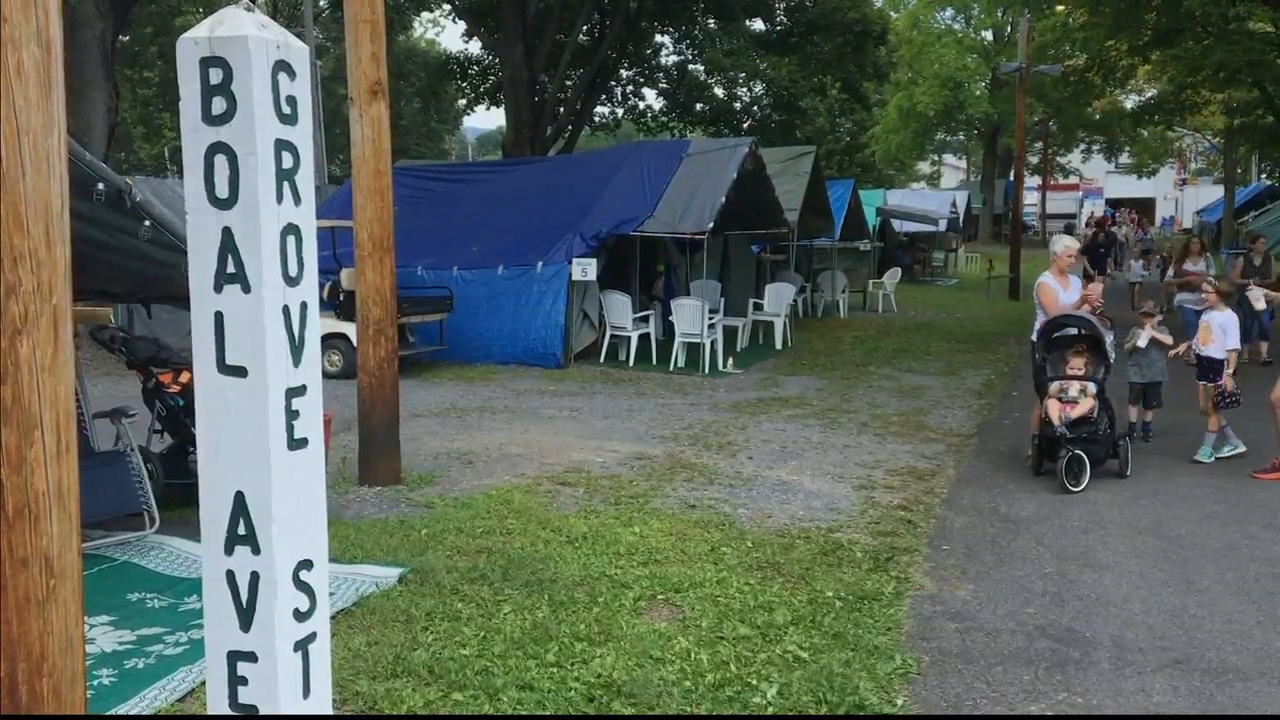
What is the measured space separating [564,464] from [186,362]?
2.79 metres

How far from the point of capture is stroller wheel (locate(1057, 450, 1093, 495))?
7.40m

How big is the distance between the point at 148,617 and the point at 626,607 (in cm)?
217

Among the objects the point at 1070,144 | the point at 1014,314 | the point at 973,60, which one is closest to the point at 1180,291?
the point at 1014,314

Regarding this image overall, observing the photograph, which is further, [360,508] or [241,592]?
[360,508]

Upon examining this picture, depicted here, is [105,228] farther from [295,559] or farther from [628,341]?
[628,341]

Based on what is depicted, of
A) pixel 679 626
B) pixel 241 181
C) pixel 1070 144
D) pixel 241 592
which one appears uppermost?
pixel 1070 144

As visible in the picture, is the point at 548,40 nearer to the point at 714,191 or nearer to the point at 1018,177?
the point at 714,191

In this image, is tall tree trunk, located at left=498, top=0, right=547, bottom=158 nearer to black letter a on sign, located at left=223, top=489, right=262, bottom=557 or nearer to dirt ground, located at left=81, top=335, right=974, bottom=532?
dirt ground, located at left=81, top=335, right=974, bottom=532

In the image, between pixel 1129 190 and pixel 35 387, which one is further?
pixel 1129 190

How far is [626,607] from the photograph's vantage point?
16.8 feet

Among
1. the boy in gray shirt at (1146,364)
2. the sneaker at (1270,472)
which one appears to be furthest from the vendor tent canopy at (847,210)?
the sneaker at (1270,472)

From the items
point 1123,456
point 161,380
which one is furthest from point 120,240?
point 1123,456

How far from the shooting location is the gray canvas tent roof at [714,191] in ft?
43.8

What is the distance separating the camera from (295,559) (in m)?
2.84
